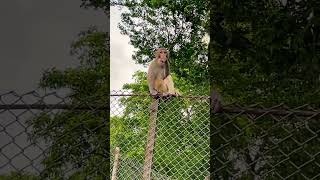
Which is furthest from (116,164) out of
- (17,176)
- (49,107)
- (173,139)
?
(49,107)

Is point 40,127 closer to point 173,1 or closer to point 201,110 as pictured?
point 201,110

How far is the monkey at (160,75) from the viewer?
3176 mm

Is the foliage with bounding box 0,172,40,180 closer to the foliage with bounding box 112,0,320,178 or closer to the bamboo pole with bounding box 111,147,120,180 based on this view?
the bamboo pole with bounding box 111,147,120,180

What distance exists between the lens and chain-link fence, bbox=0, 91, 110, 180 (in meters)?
0.74

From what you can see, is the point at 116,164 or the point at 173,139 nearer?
the point at 116,164

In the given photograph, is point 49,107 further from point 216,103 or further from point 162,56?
point 162,56

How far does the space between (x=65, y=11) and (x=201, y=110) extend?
1.45 m

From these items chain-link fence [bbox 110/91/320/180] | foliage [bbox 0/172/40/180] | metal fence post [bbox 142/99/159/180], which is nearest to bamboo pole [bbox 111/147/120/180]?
chain-link fence [bbox 110/91/320/180]

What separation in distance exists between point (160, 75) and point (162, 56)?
140mm

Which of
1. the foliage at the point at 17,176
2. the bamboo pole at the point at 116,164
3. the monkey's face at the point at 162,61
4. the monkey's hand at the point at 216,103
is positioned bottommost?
the bamboo pole at the point at 116,164

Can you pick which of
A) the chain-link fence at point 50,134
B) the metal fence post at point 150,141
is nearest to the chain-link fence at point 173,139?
the metal fence post at point 150,141

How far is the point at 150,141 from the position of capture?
263 cm

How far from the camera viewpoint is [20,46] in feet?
12.2

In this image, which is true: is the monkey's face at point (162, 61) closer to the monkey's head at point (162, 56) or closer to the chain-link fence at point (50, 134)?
the monkey's head at point (162, 56)
